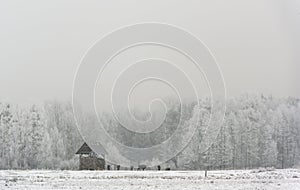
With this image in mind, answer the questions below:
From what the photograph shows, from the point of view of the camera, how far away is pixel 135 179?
14.5ft

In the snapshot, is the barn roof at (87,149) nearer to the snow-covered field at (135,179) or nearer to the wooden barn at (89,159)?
the wooden barn at (89,159)

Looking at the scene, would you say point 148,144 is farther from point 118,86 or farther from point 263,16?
point 263,16

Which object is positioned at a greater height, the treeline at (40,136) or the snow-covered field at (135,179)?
the treeline at (40,136)

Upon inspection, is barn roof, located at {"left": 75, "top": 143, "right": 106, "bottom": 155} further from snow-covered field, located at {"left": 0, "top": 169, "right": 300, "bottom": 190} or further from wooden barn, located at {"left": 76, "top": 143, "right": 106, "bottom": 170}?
snow-covered field, located at {"left": 0, "top": 169, "right": 300, "bottom": 190}

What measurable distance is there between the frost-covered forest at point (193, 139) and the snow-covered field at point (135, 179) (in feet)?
0.27

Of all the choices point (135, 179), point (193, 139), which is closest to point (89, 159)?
point (135, 179)

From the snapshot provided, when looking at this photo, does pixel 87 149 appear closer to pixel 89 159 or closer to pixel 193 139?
pixel 89 159

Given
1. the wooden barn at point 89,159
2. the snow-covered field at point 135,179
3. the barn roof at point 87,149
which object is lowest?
the snow-covered field at point 135,179

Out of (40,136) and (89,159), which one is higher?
(40,136)

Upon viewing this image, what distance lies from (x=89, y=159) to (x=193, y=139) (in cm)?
119

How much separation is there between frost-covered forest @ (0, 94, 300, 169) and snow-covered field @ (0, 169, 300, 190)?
0.27ft

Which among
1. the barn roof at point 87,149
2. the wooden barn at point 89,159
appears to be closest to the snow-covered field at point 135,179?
the wooden barn at point 89,159

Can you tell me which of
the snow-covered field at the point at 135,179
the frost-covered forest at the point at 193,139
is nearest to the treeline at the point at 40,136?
the frost-covered forest at the point at 193,139

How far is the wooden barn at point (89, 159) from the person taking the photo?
174 inches
